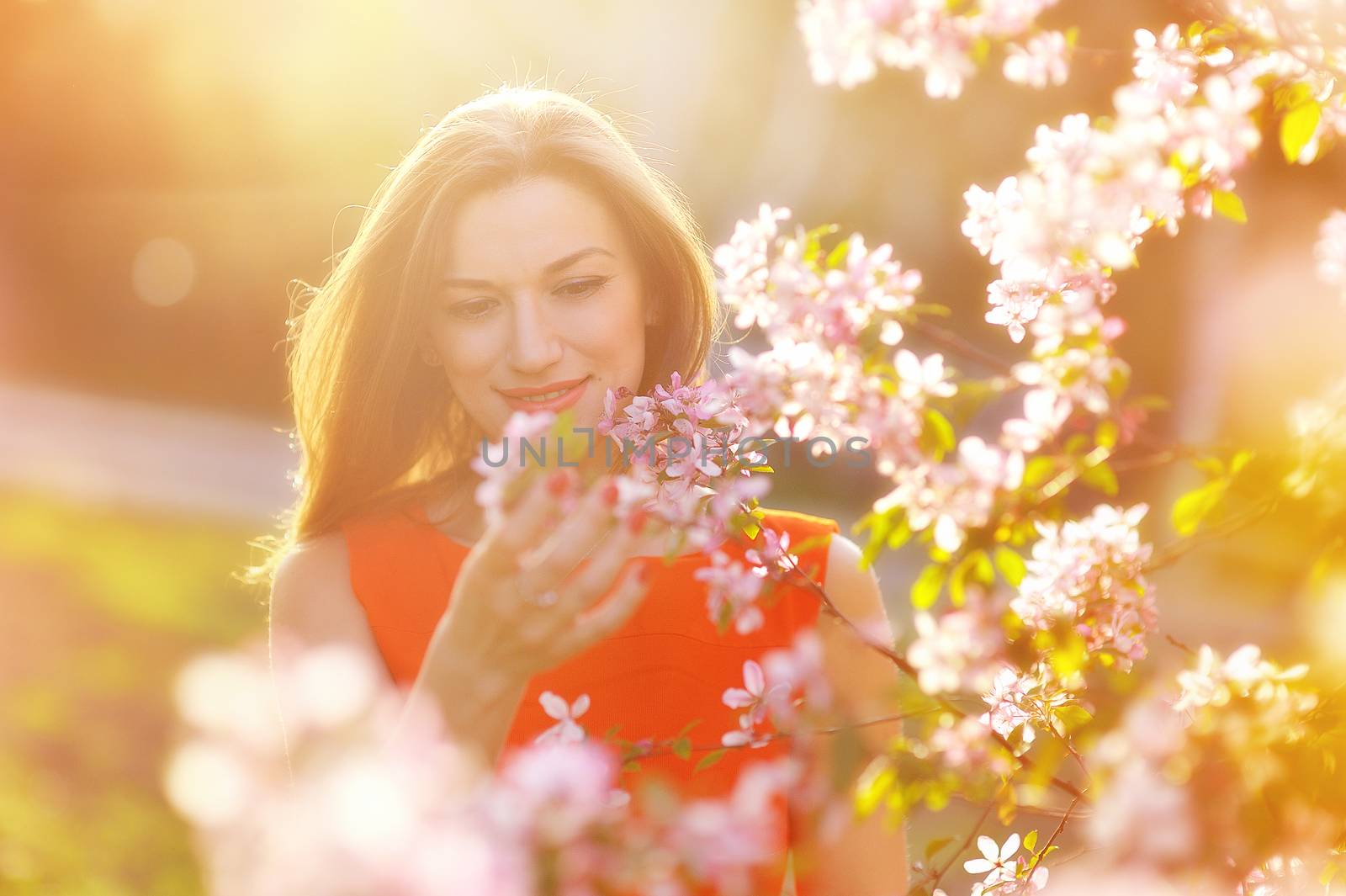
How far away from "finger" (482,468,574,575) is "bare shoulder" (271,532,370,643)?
1.53m

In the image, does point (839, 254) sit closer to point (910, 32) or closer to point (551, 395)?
point (910, 32)

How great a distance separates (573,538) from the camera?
1.05 meters

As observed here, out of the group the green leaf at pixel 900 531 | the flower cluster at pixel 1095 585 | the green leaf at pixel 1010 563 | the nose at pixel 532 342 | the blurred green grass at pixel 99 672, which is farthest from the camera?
the blurred green grass at pixel 99 672

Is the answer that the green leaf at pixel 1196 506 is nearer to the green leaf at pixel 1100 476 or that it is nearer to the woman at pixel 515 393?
the green leaf at pixel 1100 476

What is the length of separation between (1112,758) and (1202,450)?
1.45ft

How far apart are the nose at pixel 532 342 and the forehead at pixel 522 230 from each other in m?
0.07

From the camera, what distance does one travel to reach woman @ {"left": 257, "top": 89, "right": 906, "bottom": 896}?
7.47 feet

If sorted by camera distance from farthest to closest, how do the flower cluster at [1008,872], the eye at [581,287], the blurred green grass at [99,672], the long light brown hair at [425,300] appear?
the blurred green grass at [99,672]
the long light brown hair at [425,300]
the eye at [581,287]
the flower cluster at [1008,872]

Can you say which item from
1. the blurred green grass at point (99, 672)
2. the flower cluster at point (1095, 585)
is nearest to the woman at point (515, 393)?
the flower cluster at point (1095, 585)

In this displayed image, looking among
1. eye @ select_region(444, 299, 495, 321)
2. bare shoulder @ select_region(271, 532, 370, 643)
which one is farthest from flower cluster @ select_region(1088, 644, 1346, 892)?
bare shoulder @ select_region(271, 532, 370, 643)

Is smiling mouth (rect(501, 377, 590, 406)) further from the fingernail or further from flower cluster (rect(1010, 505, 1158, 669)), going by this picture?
the fingernail

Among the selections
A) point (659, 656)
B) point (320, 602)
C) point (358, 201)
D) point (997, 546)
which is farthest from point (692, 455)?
point (358, 201)

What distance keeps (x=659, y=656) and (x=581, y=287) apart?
31.5 inches

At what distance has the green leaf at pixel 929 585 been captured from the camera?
4.02 feet
